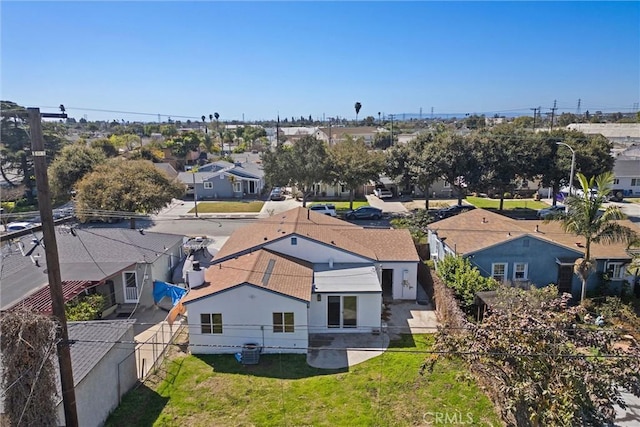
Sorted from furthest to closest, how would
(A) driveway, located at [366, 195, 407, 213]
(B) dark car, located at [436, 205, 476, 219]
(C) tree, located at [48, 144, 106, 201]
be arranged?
(A) driveway, located at [366, 195, 407, 213]
(C) tree, located at [48, 144, 106, 201]
(B) dark car, located at [436, 205, 476, 219]

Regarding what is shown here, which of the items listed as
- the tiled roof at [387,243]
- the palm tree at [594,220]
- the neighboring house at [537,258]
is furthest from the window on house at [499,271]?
the tiled roof at [387,243]

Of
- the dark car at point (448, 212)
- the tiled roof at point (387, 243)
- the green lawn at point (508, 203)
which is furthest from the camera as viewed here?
the green lawn at point (508, 203)

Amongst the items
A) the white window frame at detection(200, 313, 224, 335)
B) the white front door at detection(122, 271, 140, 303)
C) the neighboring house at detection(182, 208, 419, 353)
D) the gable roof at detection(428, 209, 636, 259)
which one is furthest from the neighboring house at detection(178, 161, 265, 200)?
the white window frame at detection(200, 313, 224, 335)

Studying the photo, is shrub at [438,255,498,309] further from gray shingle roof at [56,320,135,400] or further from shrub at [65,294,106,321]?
shrub at [65,294,106,321]

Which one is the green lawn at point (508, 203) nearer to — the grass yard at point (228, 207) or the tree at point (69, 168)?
the grass yard at point (228, 207)

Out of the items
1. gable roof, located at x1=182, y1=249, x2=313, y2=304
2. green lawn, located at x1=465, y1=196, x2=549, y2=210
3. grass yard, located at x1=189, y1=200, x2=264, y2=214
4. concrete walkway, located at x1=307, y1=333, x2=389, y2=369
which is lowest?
concrete walkway, located at x1=307, y1=333, x2=389, y2=369

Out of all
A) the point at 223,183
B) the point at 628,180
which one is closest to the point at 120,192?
the point at 223,183

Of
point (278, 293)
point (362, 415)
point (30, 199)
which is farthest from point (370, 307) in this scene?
point (30, 199)
